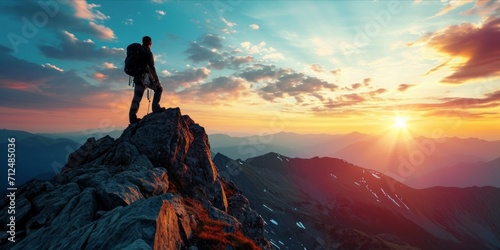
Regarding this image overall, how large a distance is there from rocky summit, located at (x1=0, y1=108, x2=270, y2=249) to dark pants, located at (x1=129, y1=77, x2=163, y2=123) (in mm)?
1030

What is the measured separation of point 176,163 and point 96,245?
19.1m

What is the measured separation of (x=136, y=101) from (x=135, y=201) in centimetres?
1685

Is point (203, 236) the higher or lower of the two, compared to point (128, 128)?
lower

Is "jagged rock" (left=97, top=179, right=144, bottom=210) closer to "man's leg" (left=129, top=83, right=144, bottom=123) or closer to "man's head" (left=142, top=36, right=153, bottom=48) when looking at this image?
"man's leg" (left=129, top=83, right=144, bottom=123)

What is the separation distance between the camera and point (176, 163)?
94.0 ft

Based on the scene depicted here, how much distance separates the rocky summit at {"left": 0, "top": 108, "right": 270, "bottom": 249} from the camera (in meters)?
10.5

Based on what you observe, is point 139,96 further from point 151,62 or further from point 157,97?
point 151,62

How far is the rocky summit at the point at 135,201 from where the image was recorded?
1051 centimetres

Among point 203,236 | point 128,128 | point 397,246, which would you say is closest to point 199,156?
point 128,128

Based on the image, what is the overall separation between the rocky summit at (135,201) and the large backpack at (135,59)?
6.18m

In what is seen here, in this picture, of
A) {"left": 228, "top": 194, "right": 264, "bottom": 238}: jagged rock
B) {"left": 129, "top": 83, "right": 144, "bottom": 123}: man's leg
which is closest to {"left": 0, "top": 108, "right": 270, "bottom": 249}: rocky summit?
{"left": 228, "top": 194, "right": 264, "bottom": 238}: jagged rock

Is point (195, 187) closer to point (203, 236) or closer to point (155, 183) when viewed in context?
point (155, 183)

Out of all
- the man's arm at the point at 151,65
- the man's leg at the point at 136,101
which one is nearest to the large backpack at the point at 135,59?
the man's arm at the point at 151,65

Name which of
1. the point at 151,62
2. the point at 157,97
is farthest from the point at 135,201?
the point at 157,97
